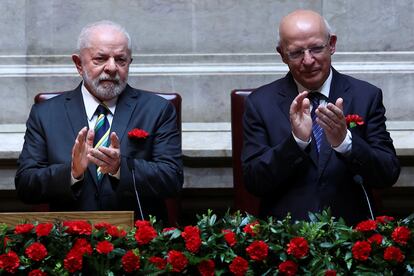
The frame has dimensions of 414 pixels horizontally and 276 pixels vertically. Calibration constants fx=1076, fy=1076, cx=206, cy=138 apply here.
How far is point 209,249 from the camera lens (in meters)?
3.25

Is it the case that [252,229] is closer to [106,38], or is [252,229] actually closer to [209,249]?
[209,249]

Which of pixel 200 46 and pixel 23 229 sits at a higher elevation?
pixel 200 46

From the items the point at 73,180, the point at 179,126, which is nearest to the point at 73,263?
the point at 73,180

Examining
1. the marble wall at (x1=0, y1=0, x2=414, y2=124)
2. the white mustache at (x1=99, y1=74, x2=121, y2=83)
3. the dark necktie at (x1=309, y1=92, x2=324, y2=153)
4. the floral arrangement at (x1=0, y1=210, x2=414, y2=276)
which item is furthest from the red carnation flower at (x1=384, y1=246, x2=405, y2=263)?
the marble wall at (x1=0, y1=0, x2=414, y2=124)

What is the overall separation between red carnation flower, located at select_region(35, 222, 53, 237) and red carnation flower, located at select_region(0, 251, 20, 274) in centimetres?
11

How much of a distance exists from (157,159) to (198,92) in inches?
47.1

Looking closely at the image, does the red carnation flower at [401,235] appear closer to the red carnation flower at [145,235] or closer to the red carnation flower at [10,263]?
the red carnation flower at [145,235]

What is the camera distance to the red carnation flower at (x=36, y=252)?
10.4 ft

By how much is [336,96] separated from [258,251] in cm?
119

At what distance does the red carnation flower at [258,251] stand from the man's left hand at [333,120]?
0.79 metres

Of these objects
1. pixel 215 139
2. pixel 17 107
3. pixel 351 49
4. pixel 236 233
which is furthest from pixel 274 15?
pixel 236 233

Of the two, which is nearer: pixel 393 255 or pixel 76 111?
pixel 393 255

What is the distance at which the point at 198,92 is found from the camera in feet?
17.7

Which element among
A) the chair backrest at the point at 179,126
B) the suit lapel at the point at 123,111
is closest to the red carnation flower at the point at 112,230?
the suit lapel at the point at 123,111
